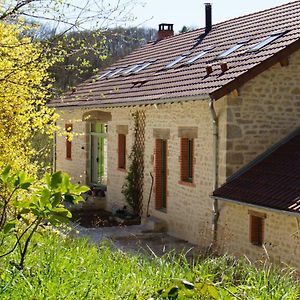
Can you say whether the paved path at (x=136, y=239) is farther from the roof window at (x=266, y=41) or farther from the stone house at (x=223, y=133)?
the roof window at (x=266, y=41)

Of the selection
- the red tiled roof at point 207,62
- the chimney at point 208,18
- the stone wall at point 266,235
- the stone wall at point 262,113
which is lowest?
the stone wall at point 266,235

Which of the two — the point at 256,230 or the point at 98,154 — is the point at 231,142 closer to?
the point at 256,230

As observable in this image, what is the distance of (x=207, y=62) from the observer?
15680 mm

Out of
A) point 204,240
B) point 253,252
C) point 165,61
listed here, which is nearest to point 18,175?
point 253,252

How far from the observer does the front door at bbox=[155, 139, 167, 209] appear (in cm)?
1597

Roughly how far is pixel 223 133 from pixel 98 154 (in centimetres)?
885

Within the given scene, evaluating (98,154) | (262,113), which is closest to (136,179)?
(98,154)

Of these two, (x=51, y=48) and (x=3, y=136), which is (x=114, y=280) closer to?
(x=51, y=48)

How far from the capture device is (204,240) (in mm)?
13117

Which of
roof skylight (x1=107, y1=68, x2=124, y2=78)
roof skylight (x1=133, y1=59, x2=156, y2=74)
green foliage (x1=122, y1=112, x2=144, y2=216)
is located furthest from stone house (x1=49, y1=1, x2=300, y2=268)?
roof skylight (x1=107, y1=68, x2=124, y2=78)

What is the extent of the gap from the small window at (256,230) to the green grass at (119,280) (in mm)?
5905

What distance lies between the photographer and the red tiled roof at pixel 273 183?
425 inches

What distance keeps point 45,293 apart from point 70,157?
19.0 m

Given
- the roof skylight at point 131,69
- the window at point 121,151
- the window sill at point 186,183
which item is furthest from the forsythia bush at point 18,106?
the roof skylight at point 131,69
